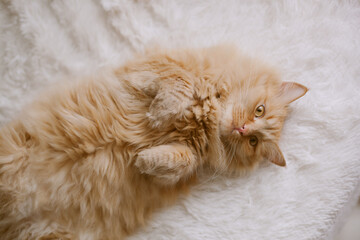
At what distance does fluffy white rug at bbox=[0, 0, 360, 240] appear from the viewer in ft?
5.04

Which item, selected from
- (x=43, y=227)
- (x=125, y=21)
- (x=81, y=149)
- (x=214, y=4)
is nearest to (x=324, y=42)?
(x=214, y=4)

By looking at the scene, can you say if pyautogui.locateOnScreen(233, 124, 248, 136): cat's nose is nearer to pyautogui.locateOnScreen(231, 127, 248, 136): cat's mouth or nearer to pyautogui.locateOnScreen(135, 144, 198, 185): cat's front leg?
pyautogui.locateOnScreen(231, 127, 248, 136): cat's mouth

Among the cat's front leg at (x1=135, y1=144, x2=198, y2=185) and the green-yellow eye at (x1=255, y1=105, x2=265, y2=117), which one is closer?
the cat's front leg at (x1=135, y1=144, x2=198, y2=185)

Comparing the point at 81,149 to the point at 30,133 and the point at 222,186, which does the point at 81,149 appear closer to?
the point at 30,133

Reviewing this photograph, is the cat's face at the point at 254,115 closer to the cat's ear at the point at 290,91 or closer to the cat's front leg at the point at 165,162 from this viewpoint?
the cat's ear at the point at 290,91

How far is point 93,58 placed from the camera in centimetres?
168

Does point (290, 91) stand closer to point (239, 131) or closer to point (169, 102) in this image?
point (239, 131)

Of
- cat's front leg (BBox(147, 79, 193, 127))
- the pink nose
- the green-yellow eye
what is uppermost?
cat's front leg (BBox(147, 79, 193, 127))

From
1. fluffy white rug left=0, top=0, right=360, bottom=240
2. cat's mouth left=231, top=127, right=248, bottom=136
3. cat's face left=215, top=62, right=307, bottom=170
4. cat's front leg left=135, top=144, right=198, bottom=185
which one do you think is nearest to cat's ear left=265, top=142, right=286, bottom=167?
cat's face left=215, top=62, right=307, bottom=170

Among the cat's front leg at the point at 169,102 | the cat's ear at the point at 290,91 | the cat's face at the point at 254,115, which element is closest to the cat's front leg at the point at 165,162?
the cat's front leg at the point at 169,102

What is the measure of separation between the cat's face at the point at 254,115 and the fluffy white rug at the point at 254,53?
133 millimetres

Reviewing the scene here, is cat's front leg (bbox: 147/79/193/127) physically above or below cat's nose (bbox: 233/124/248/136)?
above

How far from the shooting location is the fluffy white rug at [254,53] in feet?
5.04

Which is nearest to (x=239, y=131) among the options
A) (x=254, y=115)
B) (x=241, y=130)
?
(x=241, y=130)
